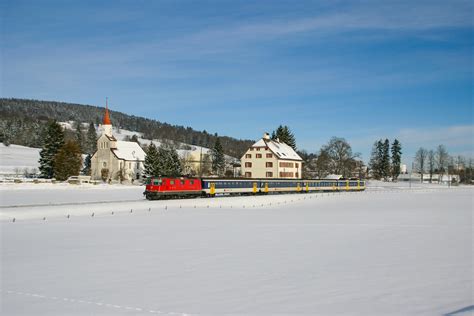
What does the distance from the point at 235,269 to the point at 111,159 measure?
10025 cm

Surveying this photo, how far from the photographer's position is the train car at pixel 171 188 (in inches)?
1889

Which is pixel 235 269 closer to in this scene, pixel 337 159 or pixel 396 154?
pixel 337 159

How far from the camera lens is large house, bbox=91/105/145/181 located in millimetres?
109750

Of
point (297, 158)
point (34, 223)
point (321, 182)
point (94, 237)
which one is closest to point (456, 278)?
point (94, 237)

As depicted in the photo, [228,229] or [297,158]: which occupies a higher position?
[297,158]

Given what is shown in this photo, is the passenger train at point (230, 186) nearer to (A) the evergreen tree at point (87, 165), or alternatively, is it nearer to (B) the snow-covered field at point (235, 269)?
(B) the snow-covered field at point (235, 269)

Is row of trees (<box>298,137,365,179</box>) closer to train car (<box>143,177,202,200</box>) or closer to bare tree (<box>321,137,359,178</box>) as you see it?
bare tree (<box>321,137,359,178</box>)

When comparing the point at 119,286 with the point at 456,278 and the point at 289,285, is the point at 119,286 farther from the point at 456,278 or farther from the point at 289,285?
the point at 456,278

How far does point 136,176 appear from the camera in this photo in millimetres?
114875

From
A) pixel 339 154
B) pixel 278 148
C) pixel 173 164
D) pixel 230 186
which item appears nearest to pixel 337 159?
pixel 339 154

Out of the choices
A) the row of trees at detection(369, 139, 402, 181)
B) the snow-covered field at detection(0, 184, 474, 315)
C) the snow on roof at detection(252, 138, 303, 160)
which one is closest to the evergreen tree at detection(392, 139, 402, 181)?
the row of trees at detection(369, 139, 402, 181)

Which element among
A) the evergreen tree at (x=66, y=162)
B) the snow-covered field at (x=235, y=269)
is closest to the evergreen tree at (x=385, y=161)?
the evergreen tree at (x=66, y=162)

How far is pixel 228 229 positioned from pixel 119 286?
1304 centimetres

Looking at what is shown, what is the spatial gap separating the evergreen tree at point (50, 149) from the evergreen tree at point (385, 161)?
338 ft
